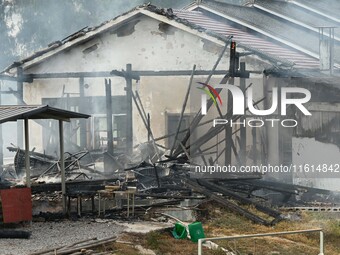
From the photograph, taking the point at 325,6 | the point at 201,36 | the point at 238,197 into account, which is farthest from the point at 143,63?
the point at 325,6

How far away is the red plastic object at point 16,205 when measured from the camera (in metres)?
14.3

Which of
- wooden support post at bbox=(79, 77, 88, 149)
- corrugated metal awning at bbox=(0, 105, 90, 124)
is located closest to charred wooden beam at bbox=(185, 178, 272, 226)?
corrugated metal awning at bbox=(0, 105, 90, 124)

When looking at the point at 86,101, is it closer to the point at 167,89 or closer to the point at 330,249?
the point at 167,89

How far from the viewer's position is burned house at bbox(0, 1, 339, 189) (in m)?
22.6

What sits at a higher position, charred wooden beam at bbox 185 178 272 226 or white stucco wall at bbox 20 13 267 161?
white stucco wall at bbox 20 13 267 161

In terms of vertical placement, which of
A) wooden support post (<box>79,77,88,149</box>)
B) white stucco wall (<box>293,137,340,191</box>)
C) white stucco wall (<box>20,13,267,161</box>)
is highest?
white stucco wall (<box>20,13,267,161</box>)

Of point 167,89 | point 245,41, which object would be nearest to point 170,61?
point 167,89

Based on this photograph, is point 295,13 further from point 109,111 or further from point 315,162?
point 315,162

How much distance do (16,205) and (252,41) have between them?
12.5 m

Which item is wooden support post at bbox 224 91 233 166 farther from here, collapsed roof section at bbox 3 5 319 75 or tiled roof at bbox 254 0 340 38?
tiled roof at bbox 254 0 340 38

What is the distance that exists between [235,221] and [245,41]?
31.5 feet

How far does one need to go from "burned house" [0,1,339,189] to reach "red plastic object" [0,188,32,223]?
25.1 feet

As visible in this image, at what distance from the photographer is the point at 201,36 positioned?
23.9 meters

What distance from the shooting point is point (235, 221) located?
1591cm
